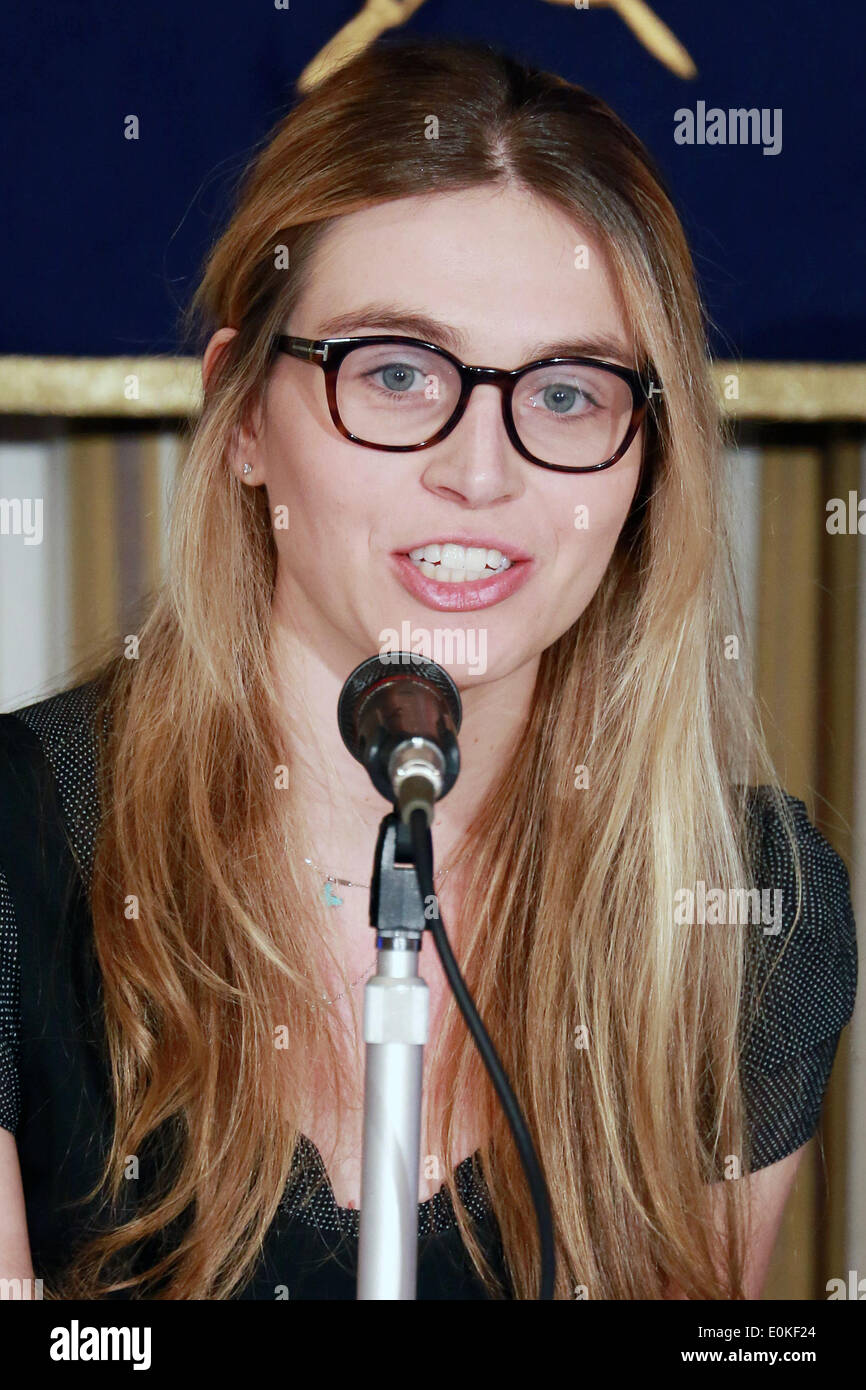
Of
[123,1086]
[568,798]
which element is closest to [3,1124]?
[123,1086]

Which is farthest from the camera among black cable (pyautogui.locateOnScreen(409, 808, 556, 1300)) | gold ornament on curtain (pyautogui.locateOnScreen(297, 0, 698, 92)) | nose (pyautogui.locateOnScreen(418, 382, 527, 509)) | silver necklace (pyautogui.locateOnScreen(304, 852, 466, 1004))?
gold ornament on curtain (pyautogui.locateOnScreen(297, 0, 698, 92))

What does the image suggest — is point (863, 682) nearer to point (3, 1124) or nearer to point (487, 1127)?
point (487, 1127)

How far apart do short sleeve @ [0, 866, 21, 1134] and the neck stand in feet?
0.80

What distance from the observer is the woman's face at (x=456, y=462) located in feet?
3.49

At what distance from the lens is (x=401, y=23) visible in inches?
62.9

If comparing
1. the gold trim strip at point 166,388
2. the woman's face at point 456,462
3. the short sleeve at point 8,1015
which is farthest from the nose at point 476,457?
the gold trim strip at point 166,388

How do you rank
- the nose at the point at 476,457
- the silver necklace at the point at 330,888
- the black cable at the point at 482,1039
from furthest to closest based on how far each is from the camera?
the silver necklace at the point at 330,888 → the nose at the point at 476,457 → the black cable at the point at 482,1039

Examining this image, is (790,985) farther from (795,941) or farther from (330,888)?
(330,888)

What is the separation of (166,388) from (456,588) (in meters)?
0.73

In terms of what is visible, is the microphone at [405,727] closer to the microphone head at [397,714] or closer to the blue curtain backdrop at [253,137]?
the microphone head at [397,714]

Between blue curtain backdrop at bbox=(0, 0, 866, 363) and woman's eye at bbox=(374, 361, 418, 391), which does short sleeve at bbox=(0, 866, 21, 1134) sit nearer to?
woman's eye at bbox=(374, 361, 418, 391)

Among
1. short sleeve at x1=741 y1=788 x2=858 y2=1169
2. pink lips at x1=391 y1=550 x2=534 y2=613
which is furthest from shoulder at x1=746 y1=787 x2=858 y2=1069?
pink lips at x1=391 y1=550 x2=534 y2=613

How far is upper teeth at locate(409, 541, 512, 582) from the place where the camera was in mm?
1081

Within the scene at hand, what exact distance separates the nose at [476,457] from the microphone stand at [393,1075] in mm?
465
